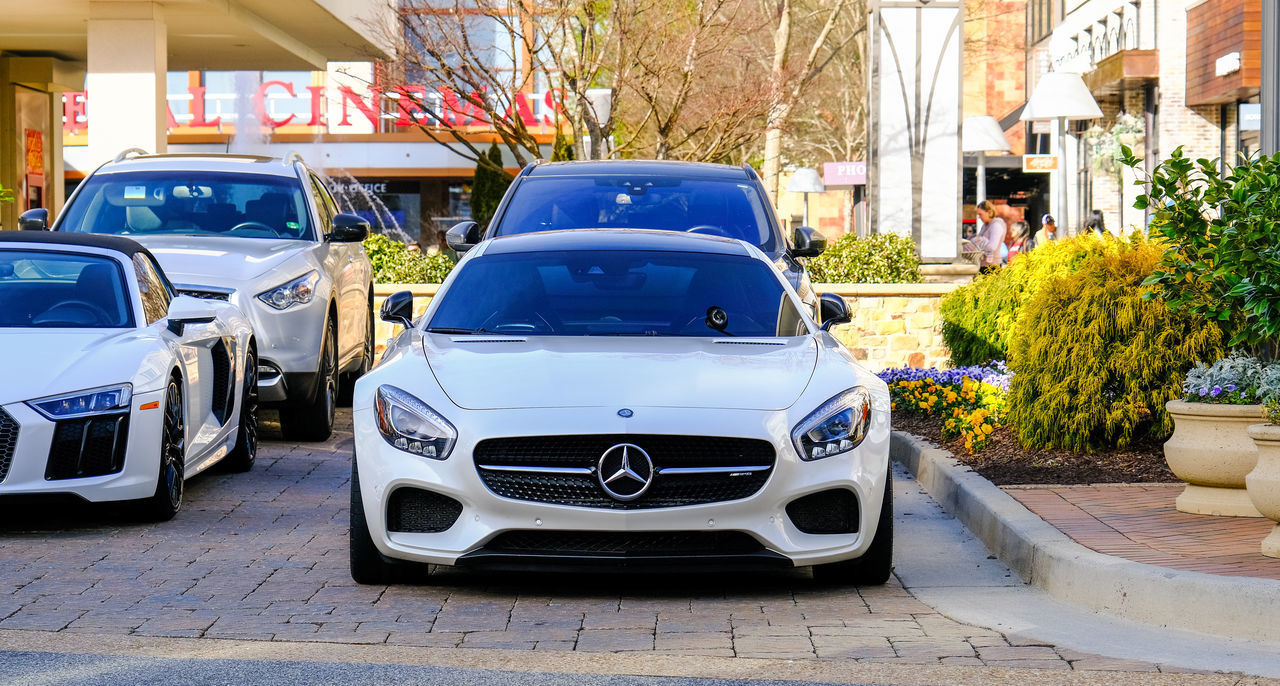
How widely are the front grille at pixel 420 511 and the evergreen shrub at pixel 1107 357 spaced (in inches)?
170

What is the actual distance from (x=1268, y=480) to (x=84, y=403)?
197 inches

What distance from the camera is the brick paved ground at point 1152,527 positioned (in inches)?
248

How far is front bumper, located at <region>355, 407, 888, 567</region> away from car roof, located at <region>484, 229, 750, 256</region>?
180 cm

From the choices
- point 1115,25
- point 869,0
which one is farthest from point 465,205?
point 869,0

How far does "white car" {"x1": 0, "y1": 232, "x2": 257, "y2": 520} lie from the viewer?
727 centimetres

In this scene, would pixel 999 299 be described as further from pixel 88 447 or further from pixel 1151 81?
pixel 1151 81

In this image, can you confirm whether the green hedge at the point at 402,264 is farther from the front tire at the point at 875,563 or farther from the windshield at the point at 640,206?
the front tire at the point at 875,563

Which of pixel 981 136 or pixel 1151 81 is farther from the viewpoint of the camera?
pixel 1151 81

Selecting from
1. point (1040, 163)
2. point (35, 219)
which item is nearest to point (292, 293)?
point (35, 219)

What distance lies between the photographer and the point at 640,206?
36.0ft

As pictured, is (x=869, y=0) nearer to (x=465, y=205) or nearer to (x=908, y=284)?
(x=908, y=284)

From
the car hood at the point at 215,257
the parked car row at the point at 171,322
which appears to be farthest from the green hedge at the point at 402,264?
the car hood at the point at 215,257

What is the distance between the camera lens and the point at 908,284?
17484mm

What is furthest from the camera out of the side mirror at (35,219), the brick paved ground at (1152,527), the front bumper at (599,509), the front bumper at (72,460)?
the side mirror at (35,219)
